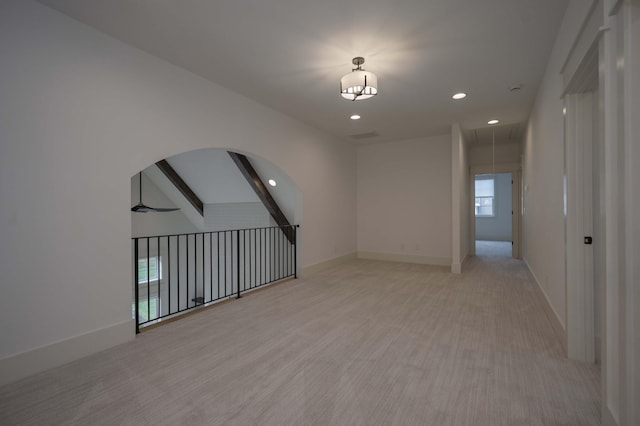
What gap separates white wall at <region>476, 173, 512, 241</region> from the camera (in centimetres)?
1055

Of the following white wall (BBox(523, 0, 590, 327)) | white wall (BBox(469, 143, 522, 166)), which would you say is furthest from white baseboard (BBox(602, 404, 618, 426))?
white wall (BBox(469, 143, 522, 166))

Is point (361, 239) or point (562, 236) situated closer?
point (562, 236)

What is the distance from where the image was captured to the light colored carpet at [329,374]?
5.56ft

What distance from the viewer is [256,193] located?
6105 millimetres

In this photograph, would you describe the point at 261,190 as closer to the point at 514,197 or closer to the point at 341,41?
the point at 341,41

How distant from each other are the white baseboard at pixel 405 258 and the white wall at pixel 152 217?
5035 mm

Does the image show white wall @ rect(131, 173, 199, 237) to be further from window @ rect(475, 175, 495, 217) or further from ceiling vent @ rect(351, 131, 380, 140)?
window @ rect(475, 175, 495, 217)

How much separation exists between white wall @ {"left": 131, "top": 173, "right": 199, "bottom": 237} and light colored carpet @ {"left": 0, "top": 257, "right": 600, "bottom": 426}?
517cm

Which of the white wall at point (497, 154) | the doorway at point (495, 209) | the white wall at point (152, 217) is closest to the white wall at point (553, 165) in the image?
the white wall at point (497, 154)

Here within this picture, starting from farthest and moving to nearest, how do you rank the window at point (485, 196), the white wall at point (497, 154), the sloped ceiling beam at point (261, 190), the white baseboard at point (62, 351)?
the window at point (485, 196) → the white wall at point (497, 154) → the sloped ceiling beam at point (261, 190) → the white baseboard at point (62, 351)

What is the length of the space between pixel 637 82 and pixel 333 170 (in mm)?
5021

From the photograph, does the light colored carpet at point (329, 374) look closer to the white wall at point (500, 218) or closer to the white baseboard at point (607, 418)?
the white baseboard at point (607, 418)

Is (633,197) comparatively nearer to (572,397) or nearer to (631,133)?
(631,133)

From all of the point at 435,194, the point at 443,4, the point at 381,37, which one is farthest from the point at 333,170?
the point at 443,4
